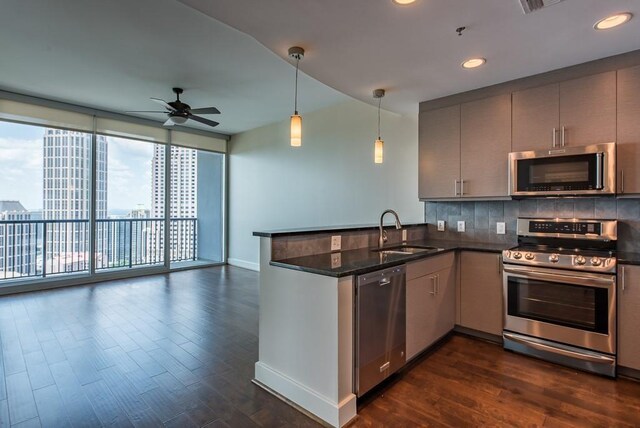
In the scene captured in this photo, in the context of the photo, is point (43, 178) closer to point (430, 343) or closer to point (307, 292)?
point (307, 292)

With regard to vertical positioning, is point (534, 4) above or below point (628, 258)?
above

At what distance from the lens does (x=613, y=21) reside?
1.97 meters

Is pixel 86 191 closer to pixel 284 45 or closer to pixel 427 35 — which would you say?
pixel 284 45

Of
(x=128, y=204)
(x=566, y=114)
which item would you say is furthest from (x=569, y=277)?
(x=128, y=204)

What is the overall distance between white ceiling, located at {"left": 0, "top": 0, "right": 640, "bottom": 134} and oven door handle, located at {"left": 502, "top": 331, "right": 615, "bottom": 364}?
7.33 ft

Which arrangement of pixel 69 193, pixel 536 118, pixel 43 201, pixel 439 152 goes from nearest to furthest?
pixel 536 118 < pixel 439 152 < pixel 43 201 < pixel 69 193

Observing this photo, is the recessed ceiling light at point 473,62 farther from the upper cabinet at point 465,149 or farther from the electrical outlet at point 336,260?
the electrical outlet at point 336,260

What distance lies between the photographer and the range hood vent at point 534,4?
1742 millimetres

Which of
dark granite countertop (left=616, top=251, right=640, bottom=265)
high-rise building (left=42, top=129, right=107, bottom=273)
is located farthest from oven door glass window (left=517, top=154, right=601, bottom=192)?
high-rise building (left=42, top=129, right=107, bottom=273)

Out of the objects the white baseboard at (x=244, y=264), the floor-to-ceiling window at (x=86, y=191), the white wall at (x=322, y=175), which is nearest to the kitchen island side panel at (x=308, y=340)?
the white wall at (x=322, y=175)

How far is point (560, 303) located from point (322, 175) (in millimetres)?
3484

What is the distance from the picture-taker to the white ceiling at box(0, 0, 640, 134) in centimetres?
189

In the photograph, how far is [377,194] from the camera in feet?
14.2

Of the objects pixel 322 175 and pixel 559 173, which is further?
pixel 322 175
